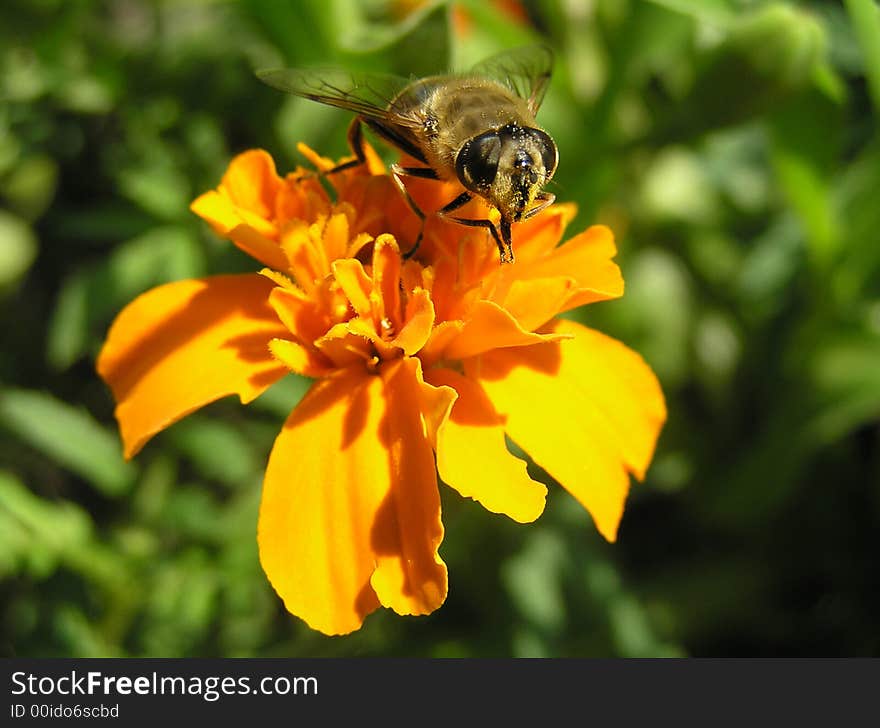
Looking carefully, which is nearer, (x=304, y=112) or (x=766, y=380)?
(x=304, y=112)

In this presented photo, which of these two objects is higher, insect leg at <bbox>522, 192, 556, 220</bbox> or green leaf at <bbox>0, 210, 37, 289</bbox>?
green leaf at <bbox>0, 210, 37, 289</bbox>

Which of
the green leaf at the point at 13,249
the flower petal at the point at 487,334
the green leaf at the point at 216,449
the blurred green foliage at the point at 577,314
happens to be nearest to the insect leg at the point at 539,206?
the flower petal at the point at 487,334

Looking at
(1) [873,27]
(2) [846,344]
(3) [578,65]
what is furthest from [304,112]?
(2) [846,344]

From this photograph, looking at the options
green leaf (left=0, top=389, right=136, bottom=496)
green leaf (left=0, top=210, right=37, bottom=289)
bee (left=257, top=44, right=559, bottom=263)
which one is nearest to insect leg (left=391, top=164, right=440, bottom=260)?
bee (left=257, top=44, right=559, bottom=263)

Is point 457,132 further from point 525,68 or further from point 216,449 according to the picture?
point 216,449

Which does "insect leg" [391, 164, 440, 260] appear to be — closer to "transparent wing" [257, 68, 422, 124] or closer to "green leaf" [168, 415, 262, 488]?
"transparent wing" [257, 68, 422, 124]

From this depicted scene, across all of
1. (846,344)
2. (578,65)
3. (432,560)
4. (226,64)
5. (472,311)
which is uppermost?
(578,65)

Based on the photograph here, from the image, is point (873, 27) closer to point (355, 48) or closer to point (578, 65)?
point (355, 48)

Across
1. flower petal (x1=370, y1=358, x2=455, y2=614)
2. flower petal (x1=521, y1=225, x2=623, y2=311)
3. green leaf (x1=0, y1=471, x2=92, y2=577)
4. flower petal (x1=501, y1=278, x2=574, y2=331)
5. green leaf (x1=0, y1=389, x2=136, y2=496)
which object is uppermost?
green leaf (x1=0, y1=389, x2=136, y2=496)
